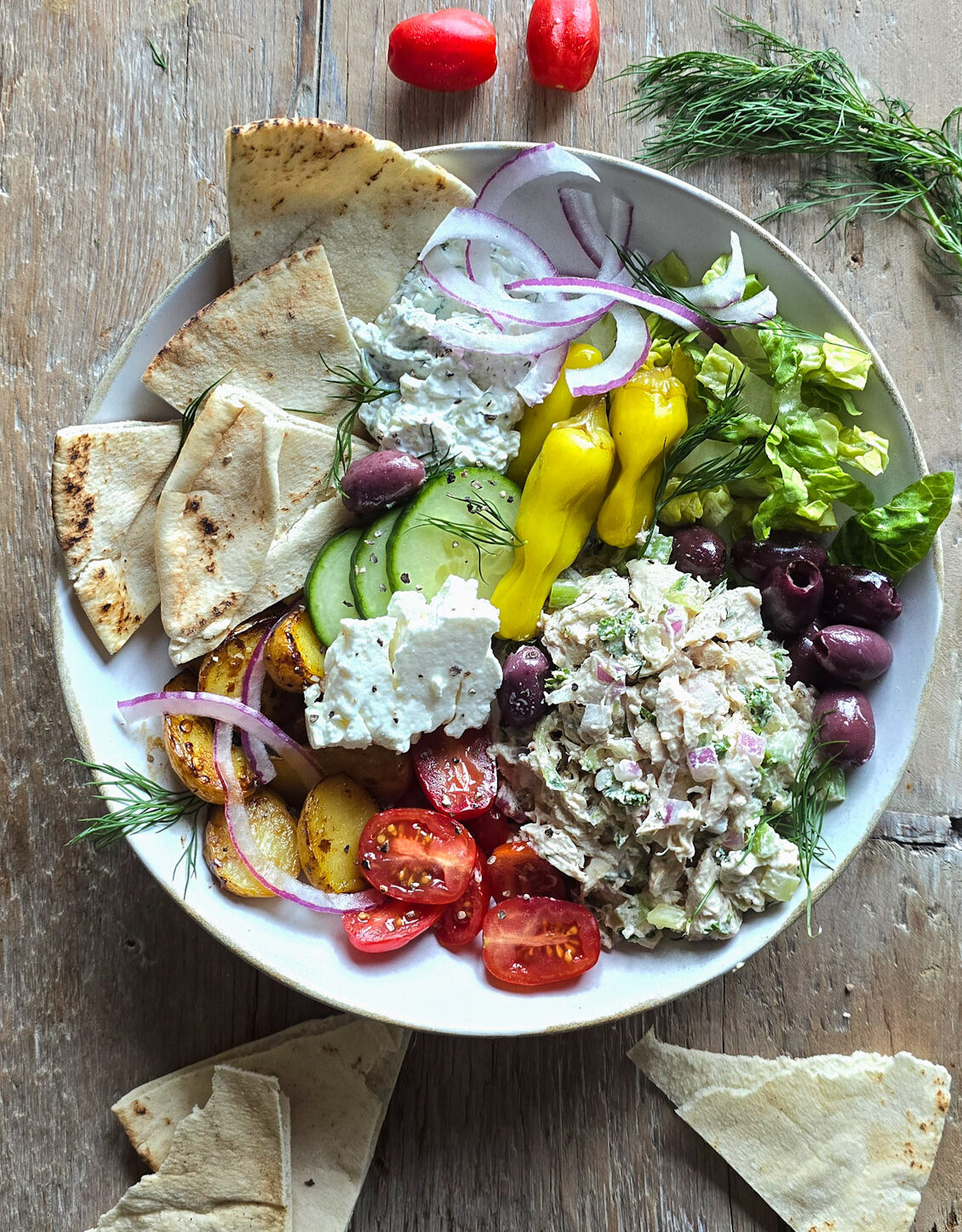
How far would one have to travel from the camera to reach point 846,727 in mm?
2002

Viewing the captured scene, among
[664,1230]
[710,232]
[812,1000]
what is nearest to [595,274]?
[710,232]

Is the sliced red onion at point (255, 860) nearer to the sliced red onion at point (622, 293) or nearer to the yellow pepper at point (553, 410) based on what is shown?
the yellow pepper at point (553, 410)

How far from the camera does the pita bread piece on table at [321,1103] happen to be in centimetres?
221

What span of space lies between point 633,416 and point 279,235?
0.90m

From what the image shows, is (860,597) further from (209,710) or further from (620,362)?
(209,710)

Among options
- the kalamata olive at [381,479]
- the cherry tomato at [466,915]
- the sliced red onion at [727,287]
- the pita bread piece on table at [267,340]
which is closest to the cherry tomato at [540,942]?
the cherry tomato at [466,915]

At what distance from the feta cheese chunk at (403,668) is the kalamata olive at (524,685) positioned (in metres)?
0.05

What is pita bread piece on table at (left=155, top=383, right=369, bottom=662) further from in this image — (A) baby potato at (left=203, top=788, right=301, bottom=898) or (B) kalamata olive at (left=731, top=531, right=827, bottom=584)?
(B) kalamata olive at (left=731, top=531, right=827, bottom=584)

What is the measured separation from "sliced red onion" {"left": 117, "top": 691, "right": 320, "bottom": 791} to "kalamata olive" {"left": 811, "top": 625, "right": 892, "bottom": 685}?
1.23 meters

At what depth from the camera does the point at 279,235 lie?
2.09 meters

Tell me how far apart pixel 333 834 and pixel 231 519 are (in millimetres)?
751

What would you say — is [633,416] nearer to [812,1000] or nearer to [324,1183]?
[812,1000]

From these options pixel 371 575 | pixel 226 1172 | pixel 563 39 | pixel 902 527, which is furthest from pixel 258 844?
pixel 563 39

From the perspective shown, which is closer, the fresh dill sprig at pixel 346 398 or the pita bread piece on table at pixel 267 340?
the pita bread piece on table at pixel 267 340
